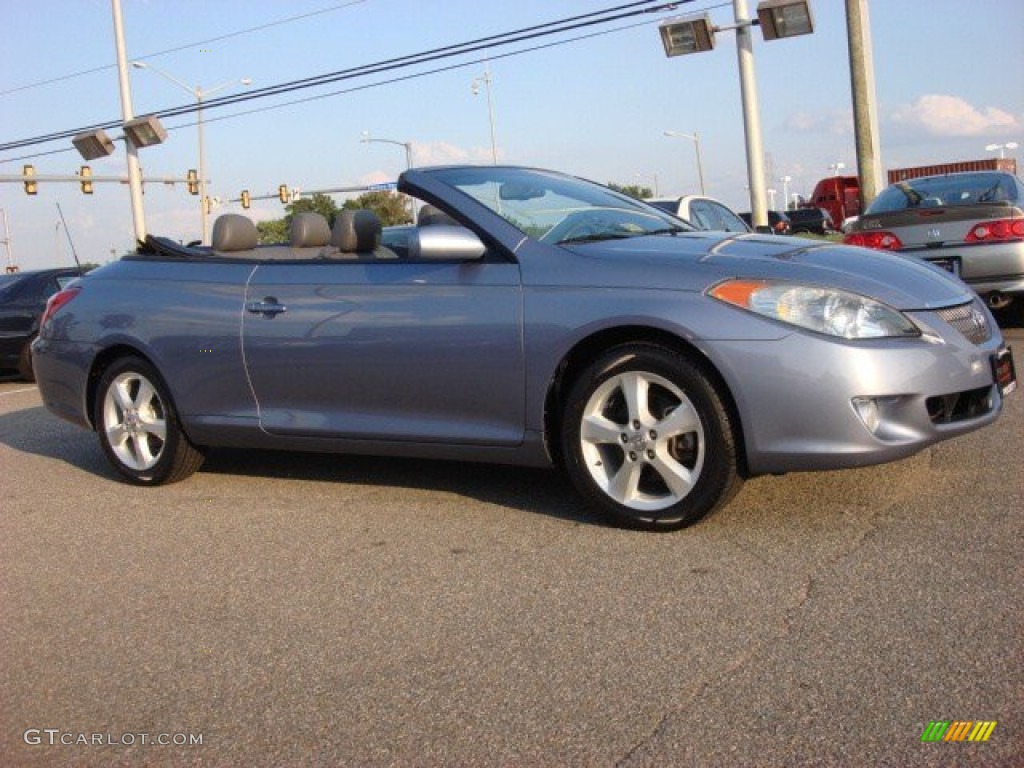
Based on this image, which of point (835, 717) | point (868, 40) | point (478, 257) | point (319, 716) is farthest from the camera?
point (868, 40)

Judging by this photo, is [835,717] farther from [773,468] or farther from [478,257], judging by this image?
→ [478,257]

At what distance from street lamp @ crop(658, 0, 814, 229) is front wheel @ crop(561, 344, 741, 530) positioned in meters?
13.6

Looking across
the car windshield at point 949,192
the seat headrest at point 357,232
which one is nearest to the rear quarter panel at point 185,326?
the seat headrest at point 357,232

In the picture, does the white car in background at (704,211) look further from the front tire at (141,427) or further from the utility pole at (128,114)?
the utility pole at (128,114)

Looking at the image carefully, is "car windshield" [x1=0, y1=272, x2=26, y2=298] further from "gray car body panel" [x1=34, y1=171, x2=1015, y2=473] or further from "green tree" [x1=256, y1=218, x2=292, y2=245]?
"gray car body panel" [x1=34, y1=171, x2=1015, y2=473]

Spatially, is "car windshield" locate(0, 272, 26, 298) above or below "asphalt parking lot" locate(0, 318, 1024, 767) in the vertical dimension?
above

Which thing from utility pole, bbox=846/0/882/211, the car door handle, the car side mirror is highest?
utility pole, bbox=846/0/882/211

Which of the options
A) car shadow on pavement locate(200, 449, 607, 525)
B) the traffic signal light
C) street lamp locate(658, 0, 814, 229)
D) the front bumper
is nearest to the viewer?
the front bumper

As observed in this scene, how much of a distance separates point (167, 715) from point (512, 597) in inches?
47.1

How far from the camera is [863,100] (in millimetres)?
18828

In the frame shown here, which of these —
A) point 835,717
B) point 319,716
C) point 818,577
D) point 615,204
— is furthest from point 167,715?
point 615,204

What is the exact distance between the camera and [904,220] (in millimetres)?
9352

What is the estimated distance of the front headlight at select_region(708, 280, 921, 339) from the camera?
4051mm

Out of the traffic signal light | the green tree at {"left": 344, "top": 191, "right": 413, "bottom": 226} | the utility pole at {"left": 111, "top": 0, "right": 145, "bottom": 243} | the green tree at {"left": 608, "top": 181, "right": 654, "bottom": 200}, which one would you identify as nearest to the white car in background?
the green tree at {"left": 608, "top": 181, "right": 654, "bottom": 200}
